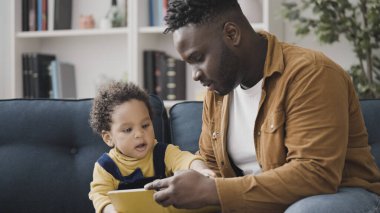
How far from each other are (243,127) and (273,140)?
20 centimetres

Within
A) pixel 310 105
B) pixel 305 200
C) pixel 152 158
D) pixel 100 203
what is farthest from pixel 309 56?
pixel 100 203

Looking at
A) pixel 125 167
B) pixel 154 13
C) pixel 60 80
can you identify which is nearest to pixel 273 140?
pixel 125 167

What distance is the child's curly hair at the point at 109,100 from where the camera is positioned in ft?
5.59

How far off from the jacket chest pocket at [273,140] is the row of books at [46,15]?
233 cm

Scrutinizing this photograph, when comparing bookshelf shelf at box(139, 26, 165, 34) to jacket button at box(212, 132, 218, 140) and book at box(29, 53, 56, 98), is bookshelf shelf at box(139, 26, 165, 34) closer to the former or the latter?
book at box(29, 53, 56, 98)

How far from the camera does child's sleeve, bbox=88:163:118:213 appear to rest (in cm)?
160

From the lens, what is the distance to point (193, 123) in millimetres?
1931

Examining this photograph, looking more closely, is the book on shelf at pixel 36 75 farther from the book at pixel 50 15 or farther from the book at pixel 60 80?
the book at pixel 50 15

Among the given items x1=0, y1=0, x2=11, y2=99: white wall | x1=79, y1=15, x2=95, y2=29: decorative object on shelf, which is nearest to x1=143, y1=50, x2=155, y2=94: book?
x1=79, y1=15, x2=95, y2=29: decorative object on shelf

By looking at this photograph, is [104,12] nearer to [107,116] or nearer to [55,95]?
[55,95]

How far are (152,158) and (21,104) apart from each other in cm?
59

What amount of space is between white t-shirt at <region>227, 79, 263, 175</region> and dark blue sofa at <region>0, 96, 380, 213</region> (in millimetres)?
311

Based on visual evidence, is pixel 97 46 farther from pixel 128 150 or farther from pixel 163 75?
pixel 128 150

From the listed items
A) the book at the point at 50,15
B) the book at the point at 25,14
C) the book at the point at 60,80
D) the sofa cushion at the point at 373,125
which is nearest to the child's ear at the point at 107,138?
the sofa cushion at the point at 373,125
